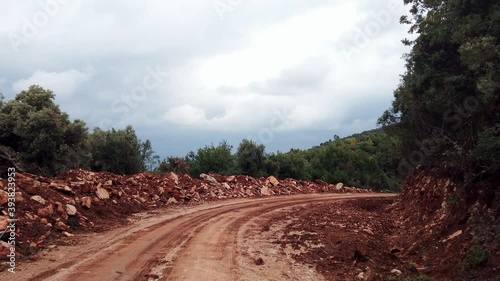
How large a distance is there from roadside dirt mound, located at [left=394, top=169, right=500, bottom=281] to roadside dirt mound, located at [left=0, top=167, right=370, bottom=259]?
10.0 metres

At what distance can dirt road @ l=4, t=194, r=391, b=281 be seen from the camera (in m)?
7.73

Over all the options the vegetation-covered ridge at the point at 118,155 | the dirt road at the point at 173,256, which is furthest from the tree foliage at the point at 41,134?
the dirt road at the point at 173,256

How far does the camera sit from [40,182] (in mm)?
15273

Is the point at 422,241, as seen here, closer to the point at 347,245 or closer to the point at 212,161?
the point at 347,245

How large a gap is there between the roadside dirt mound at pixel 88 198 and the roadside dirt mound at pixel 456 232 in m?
10.0

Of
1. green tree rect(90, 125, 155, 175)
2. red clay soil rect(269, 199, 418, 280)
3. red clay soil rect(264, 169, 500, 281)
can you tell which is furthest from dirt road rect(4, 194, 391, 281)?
green tree rect(90, 125, 155, 175)

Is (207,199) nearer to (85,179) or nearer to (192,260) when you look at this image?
(85,179)

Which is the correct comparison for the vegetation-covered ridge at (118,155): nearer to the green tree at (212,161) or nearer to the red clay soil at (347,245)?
the green tree at (212,161)

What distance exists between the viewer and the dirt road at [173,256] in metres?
7.73

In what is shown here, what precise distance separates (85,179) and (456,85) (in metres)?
16.8

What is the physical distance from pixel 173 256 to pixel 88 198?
8.01 meters

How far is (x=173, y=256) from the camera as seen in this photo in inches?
358

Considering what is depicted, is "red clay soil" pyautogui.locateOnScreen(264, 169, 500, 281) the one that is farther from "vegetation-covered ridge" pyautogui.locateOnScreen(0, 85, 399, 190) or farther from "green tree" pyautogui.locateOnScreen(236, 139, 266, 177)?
"green tree" pyautogui.locateOnScreen(236, 139, 266, 177)

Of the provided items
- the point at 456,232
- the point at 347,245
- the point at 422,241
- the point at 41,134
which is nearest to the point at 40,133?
the point at 41,134
